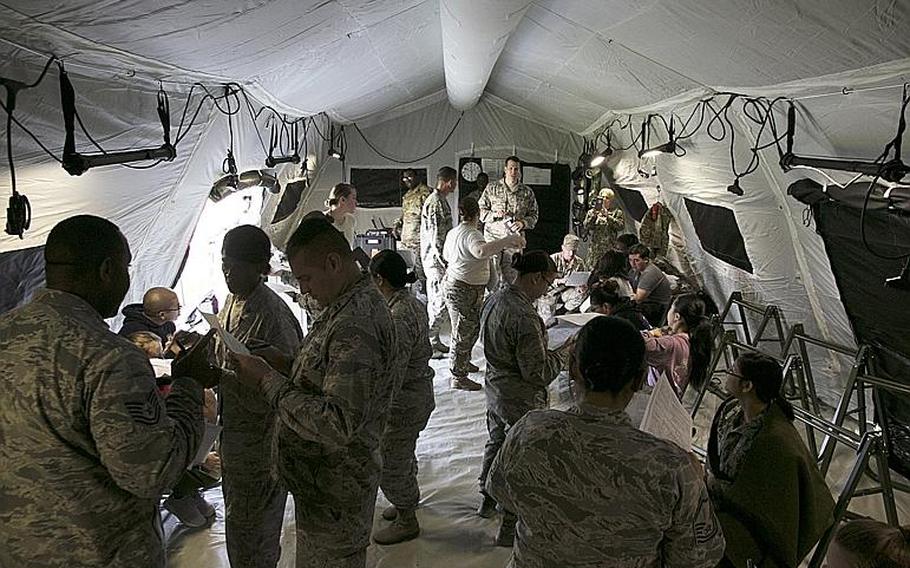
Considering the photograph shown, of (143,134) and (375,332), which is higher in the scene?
(143,134)

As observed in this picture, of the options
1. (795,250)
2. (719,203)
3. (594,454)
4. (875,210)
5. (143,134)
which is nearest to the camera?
(594,454)

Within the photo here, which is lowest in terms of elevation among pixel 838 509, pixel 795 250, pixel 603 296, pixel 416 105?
pixel 838 509

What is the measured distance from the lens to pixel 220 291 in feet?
15.9

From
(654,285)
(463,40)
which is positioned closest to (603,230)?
(654,285)

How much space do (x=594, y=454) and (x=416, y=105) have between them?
6500 millimetres

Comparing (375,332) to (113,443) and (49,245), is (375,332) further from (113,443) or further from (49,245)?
(49,245)

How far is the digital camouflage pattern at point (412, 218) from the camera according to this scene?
259 inches

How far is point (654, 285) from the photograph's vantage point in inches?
171

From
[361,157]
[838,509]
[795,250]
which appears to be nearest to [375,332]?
[838,509]

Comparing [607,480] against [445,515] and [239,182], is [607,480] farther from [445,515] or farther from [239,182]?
[239,182]

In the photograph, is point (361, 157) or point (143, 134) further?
point (361, 157)

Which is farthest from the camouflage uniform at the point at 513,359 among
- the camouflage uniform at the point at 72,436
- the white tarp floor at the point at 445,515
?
the camouflage uniform at the point at 72,436

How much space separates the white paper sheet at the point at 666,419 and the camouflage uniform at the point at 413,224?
5.06 m

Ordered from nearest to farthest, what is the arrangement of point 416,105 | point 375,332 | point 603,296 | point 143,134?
1. point 375,332
2. point 143,134
3. point 603,296
4. point 416,105
